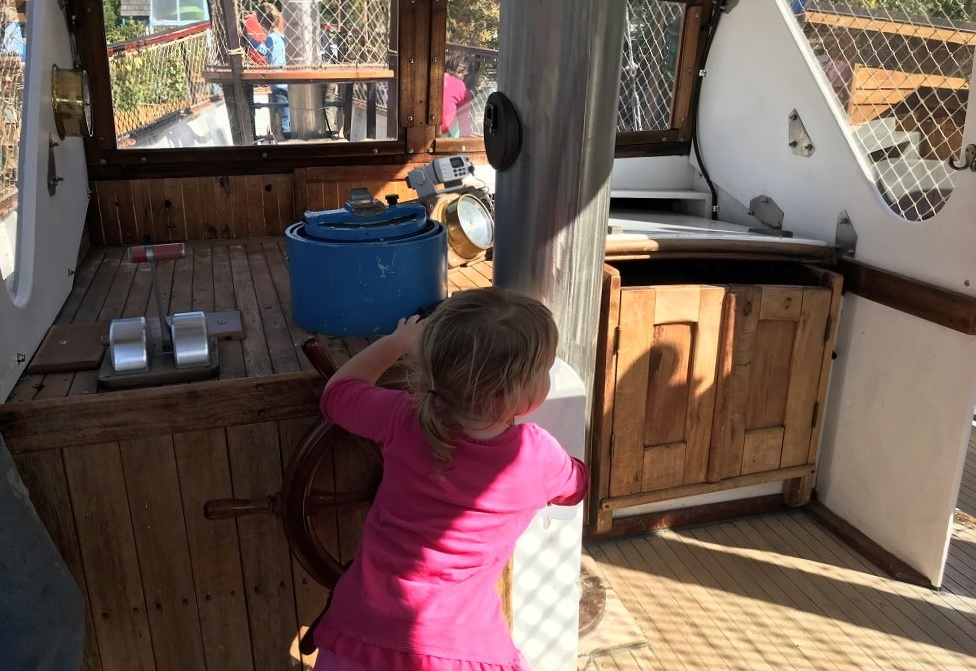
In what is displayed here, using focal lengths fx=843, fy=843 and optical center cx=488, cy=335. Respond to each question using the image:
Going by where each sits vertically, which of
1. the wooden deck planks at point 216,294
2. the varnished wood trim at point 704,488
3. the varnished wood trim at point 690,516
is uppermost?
the wooden deck planks at point 216,294

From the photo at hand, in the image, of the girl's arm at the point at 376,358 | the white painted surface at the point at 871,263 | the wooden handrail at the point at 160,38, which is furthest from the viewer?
the wooden handrail at the point at 160,38

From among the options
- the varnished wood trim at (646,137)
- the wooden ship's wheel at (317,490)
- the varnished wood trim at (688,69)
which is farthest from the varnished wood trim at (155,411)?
the varnished wood trim at (688,69)

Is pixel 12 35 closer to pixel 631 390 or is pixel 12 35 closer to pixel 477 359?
pixel 477 359

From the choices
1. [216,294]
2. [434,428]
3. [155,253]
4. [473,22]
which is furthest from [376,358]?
[473,22]

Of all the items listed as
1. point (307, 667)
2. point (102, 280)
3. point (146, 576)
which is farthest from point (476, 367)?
point (102, 280)

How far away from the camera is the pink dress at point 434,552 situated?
4.45 ft

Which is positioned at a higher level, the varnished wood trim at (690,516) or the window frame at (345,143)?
the window frame at (345,143)

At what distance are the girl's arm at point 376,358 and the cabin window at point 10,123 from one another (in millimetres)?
886

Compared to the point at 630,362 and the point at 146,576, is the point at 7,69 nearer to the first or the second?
the point at 146,576

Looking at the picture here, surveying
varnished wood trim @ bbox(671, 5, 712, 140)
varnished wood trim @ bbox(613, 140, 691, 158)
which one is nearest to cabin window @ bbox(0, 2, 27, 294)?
varnished wood trim @ bbox(613, 140, 691, 158)

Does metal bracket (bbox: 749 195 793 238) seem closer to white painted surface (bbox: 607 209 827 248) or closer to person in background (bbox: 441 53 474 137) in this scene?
white painted surface (bbox: 607 209 827 248)

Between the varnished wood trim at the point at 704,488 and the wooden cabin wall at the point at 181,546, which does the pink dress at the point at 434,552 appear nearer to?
the wooden cabin wall at the point at 181,546

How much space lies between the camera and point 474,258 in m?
3.06

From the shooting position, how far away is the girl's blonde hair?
4.10ft
